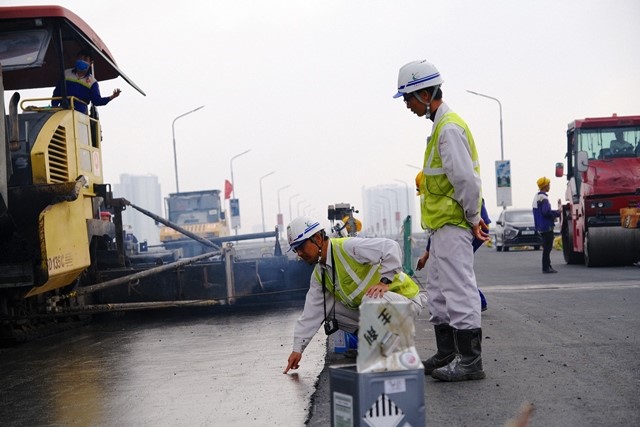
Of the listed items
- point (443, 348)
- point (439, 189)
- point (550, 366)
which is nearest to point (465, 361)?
point (443, 348)

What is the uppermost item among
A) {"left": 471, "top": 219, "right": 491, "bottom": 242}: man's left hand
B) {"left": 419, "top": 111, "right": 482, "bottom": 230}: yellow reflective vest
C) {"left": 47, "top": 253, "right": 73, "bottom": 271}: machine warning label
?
{"left": 419, "top": 111, "right": 482, "bottom": 230}: yellow reflective vest

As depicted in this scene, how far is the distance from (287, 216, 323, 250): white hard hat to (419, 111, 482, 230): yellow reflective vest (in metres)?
0.76

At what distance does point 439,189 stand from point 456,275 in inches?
24.4

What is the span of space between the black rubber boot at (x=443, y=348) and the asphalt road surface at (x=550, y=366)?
167 mm

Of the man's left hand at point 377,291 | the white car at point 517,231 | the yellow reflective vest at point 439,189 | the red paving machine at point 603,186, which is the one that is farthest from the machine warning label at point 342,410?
the white car at point 517,231

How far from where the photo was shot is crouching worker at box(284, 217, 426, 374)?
6113 mm

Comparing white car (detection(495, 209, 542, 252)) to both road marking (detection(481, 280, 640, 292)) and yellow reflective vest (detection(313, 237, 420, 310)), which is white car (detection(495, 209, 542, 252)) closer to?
road marking (detection(481, 280, 640, 292))

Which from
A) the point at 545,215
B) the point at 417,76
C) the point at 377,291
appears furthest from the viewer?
the point at 545,215

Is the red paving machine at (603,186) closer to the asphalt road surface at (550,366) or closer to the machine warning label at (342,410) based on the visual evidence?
the asphalt road surface at (550,366)

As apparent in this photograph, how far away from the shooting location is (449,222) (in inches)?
243

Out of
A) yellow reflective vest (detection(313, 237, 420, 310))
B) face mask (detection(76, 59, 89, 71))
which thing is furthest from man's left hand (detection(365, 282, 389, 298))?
face mask (detection(76, 59, 89, 71))

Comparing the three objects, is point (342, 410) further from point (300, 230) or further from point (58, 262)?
point (58, 262)

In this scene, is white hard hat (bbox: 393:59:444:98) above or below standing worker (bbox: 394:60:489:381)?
above

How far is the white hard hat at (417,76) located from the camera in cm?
629
